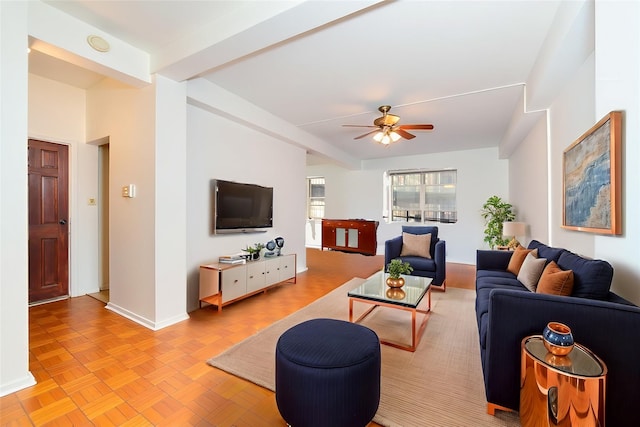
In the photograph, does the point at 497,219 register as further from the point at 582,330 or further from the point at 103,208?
the point at 103,208

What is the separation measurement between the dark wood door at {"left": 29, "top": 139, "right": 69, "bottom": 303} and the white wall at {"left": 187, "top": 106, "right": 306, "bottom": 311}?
5.70 feet

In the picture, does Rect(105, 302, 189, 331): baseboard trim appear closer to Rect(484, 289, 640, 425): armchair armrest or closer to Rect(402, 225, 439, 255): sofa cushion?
Rect(484, 289, 640, 425): armchair armrest

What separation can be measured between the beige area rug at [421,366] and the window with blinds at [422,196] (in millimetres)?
3989

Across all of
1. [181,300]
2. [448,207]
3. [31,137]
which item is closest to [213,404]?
[181,300]

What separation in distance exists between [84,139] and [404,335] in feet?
14.8

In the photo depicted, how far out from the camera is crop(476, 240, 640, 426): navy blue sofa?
1.22 meters

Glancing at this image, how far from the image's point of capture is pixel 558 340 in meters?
1.21

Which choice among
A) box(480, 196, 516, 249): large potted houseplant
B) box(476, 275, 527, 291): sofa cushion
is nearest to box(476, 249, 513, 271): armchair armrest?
box(476, 275, 527, 291): sofa cushion

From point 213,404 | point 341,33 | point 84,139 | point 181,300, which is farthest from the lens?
point 84,139

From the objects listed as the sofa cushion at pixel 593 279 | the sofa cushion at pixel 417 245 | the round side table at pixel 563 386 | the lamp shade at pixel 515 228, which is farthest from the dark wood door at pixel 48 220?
the lamp shade at pixel 515 228

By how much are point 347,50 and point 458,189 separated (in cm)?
515

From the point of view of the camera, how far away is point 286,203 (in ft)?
15.9

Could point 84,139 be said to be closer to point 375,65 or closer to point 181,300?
point 181,300

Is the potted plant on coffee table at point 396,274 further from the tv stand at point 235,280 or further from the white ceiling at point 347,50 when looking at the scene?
the white ceiling at point 347,50
